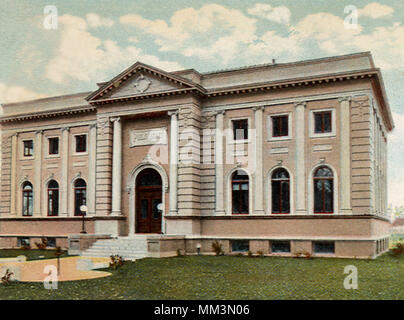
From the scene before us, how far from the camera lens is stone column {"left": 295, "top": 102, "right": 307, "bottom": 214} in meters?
26.8

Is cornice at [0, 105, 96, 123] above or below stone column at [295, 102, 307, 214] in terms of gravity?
above

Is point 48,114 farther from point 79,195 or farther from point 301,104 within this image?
point 301,104

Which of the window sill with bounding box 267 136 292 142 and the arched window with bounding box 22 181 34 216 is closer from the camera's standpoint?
the window sill with bounding box 267 136 292 142

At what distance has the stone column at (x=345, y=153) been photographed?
25.7 m

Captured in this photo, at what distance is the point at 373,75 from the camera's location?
1004 inches

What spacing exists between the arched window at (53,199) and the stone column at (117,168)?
19.4 feet

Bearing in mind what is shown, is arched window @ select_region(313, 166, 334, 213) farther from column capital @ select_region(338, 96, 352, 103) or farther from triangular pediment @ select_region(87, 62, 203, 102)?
triangular pediment @ select_region(87, 62, 203, 102)

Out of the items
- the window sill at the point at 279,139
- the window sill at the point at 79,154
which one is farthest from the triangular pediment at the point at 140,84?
the window sill at the point at 279,139

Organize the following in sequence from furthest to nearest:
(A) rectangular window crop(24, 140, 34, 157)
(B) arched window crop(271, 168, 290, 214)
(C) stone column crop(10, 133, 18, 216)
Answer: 1. (A) rectangular window crop(24, 140, 34, 157)
2. (C) stone column crop(10, 133, 18, 216)
3. (B) arched window crop(271, 168, 290, 214)

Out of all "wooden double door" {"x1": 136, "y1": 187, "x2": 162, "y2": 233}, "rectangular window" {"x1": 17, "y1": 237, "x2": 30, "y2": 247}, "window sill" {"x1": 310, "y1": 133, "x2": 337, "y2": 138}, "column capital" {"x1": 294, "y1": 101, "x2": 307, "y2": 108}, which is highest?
"column capital" {"x1": 294, "y1": 101, "x2": 307, "y2": 108}

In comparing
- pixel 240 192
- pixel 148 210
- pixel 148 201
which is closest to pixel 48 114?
pixel 148 201

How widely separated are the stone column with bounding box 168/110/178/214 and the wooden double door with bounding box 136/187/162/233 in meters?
1.60

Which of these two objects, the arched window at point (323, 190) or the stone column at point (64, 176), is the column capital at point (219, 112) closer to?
the arched window at point (323, 190)

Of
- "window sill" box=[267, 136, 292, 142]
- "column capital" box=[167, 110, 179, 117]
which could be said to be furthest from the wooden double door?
"window sill" box=[267, 136, 292, 142]
